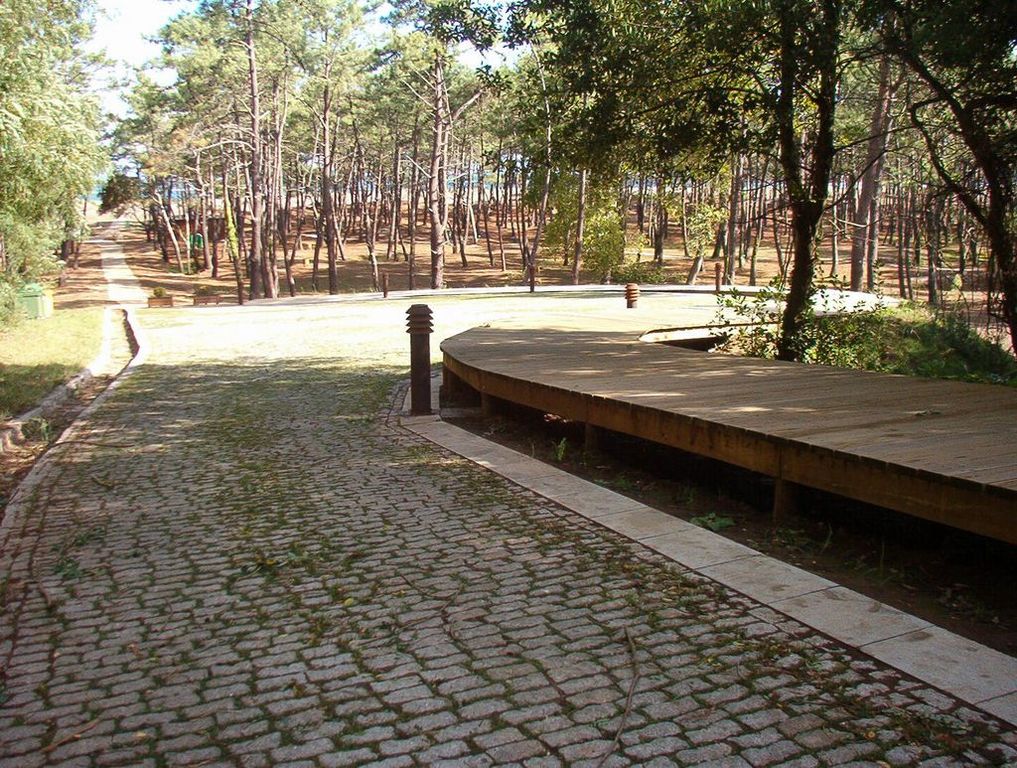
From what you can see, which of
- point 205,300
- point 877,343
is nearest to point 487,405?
point 877,343

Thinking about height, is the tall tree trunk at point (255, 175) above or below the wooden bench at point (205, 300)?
above

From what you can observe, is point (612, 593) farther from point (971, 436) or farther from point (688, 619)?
point (971, 436)

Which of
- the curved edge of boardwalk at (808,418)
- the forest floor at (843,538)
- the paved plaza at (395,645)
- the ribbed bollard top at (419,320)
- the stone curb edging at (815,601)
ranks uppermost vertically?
the ribbed bollard top at (419,320)

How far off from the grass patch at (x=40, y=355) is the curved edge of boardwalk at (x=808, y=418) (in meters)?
5.15

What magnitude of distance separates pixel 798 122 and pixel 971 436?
22.5ft

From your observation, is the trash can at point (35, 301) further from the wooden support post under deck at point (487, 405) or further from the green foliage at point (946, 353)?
the green foliage at point (946, 353)

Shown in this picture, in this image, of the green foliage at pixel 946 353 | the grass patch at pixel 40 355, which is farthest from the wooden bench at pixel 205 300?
the green foliage at pixel 946 353

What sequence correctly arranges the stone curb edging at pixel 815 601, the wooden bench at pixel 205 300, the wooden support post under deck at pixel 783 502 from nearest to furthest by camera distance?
the stone curb edging at pixel 815 601 < the wooden support post under deck at pixel 783 502 < the wooden bench at pixel 205 300

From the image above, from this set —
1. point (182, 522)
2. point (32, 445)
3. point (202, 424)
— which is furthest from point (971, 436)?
point (32, 445)

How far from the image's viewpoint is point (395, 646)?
350 centimetres

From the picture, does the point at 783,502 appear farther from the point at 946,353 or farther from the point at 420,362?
the point at 946,353

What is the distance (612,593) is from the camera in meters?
3.99

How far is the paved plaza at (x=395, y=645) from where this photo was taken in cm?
277

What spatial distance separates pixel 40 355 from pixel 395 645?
527 inches
